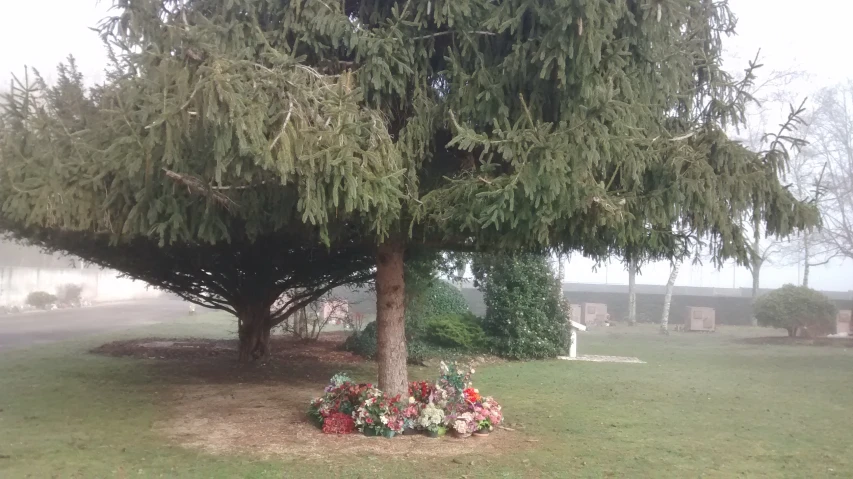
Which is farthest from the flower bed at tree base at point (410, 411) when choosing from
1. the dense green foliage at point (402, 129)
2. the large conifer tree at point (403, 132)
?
the dense green foliage at point (402, 129)

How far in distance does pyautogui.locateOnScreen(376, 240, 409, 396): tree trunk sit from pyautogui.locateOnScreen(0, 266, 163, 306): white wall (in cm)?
1819

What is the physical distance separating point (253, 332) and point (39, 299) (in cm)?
2273

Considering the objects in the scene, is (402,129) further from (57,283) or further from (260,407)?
(57,283)

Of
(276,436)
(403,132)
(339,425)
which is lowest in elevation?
(276,436)

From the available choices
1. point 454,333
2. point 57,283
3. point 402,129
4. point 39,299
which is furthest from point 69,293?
point 402,129

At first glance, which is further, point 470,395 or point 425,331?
point 425,331

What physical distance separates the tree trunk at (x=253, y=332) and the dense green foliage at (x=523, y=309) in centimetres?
527

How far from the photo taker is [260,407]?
9.45 metres

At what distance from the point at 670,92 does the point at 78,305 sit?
3519cm

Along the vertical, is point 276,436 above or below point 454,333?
below

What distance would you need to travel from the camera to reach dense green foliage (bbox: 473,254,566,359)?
16859 millimetres

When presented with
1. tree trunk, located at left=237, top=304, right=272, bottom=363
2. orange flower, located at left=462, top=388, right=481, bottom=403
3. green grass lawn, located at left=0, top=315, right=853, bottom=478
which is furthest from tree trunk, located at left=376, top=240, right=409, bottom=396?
tree trunk, located at left=237, top=304, right=272, bottom=363

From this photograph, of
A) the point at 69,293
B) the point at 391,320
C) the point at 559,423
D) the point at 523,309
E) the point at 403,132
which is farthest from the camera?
the point at 69,293

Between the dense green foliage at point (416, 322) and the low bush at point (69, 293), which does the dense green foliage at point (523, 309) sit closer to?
the dense green foliage at point (416, 322)
